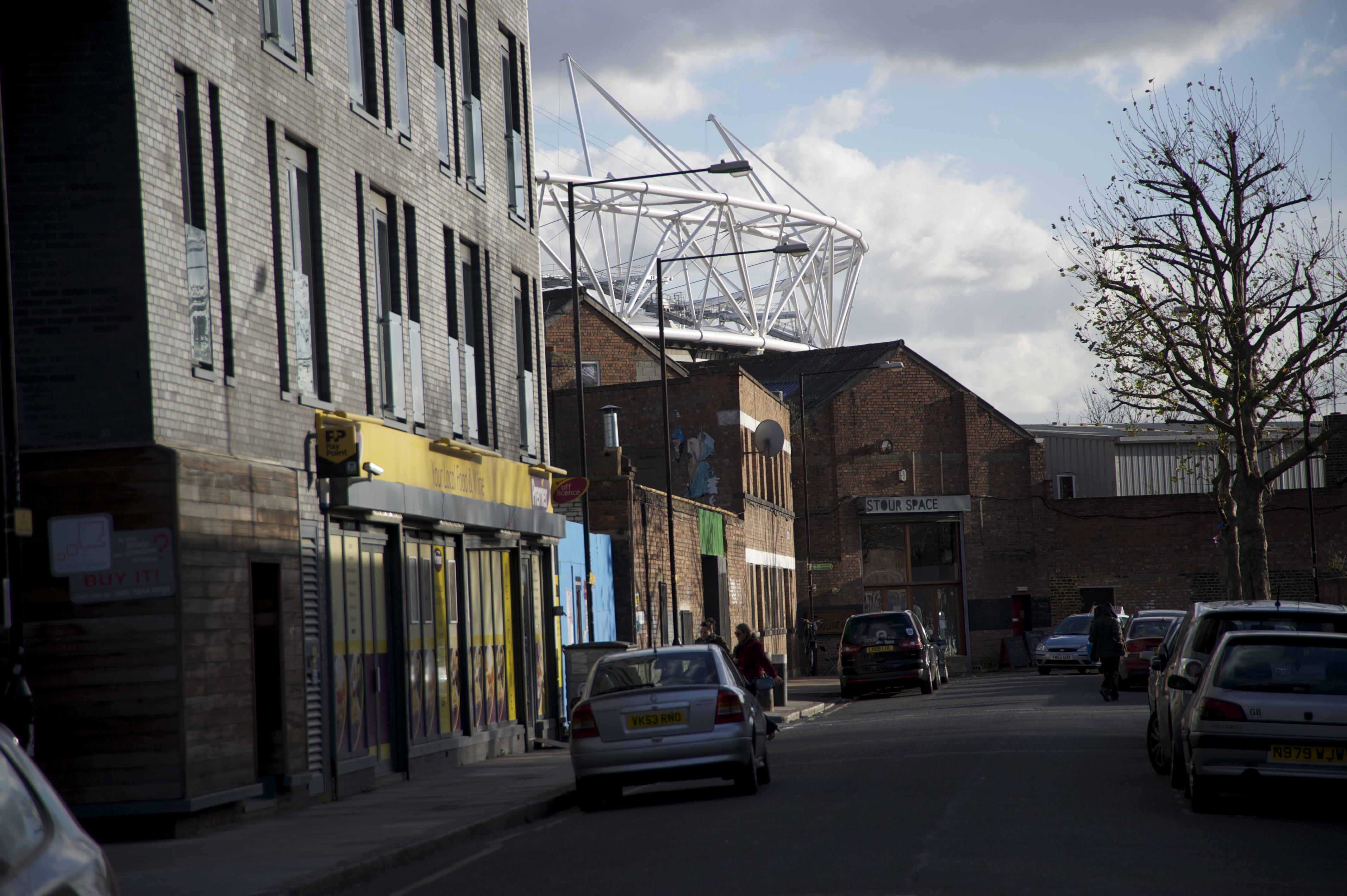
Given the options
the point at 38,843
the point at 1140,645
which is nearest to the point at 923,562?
the point at 1140,645

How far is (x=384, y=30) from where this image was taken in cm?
1873

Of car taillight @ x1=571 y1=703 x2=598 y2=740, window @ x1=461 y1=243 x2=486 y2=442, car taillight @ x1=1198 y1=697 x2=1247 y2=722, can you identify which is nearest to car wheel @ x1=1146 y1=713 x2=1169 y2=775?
car taillight @ x1=1198 y1=697 x2=1247 y2=722

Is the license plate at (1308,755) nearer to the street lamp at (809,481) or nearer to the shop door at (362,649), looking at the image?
the shop door at (362,649)

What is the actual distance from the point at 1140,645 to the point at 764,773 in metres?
18.9

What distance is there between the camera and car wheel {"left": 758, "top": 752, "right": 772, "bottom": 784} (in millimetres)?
14922

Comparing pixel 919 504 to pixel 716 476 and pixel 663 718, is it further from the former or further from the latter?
pixel 663 718

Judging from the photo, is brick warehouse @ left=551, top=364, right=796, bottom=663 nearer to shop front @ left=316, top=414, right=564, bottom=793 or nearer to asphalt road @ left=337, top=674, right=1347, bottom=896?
shop front @ left=316, top=414, right=564, bottom=793

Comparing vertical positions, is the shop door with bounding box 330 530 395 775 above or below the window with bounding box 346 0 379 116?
below

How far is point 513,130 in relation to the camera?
23.9 m

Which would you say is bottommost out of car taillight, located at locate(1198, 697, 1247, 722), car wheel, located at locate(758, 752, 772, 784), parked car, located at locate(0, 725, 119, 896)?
car wheel, located at locate(758, 752, 772, 784)

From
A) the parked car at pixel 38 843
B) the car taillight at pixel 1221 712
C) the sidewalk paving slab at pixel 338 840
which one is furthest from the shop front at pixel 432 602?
the parked car at pixel 38 843

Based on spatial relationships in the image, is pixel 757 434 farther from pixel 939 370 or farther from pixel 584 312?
pixel 939 370

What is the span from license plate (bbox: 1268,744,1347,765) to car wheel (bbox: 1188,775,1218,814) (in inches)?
18.9

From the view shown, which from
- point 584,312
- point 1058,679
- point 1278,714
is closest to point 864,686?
point 1058,679
